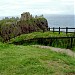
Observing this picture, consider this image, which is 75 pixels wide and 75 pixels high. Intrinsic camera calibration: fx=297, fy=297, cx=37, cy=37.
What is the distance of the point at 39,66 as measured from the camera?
11344mm

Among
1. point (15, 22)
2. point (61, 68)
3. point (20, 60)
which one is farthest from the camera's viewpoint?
point (15, 22)

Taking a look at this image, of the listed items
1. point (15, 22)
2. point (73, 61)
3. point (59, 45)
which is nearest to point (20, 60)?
point (73, 61)

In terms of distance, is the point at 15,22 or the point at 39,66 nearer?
the point at 39,66

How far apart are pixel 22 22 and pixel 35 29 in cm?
196

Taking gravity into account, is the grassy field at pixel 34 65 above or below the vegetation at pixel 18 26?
above

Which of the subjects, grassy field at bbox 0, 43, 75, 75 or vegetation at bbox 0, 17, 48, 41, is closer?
grassy field at bbox 0, 43, 75, 75

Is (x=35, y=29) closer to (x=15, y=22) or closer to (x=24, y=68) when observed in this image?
(x=15, y=22)

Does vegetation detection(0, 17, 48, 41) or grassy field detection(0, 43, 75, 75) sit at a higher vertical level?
grassy field detection(0, 43, 75, 75)

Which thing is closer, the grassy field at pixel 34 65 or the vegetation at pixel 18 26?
the grassy field at pixel 34 65

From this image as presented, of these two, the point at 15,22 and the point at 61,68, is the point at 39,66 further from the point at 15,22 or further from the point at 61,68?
the point at 15,22

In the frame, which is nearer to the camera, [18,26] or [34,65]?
[34,65]

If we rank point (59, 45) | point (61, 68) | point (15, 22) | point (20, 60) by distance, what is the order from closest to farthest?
point (61, 68) < point (20, 60) < point (59, 45) < point (15, 22)

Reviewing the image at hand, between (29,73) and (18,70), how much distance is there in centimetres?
55

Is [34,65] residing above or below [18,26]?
above
